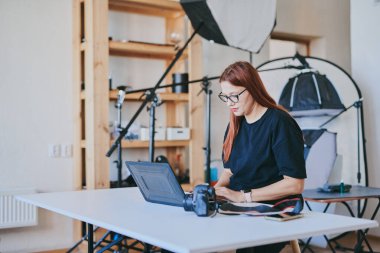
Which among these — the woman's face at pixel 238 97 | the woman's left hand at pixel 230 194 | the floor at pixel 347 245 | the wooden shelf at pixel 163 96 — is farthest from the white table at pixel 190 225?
the floor at pixel 347 245

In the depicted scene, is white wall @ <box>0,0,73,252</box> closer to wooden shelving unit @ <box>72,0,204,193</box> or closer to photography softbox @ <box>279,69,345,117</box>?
wooden shelving unit @ <box>72,0,204,193</box>

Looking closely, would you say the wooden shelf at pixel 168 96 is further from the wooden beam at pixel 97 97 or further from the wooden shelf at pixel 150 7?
the wooden shelf at pixel 150 7

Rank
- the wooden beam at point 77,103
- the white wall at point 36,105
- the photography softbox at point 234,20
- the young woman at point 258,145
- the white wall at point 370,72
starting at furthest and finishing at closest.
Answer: the white wall at point 370,72, the wooden beam at point 77,103, the white wall at point 36,105, the photography softbox at point 234,20, the young woman at point 258,145

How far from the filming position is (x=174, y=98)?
4305mm

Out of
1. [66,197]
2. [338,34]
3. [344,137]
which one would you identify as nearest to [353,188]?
[344,137]

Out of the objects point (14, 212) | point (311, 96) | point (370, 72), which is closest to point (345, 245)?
point (311, 96)

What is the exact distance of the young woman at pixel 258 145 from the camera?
81.5 inches

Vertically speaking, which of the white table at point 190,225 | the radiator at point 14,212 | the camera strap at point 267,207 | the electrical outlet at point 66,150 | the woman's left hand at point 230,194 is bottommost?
the radiator at point 14,212

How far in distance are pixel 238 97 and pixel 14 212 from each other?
2429 millimetres

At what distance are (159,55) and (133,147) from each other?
0.87 m

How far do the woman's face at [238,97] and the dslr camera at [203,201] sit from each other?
452 mm

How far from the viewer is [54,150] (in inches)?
165

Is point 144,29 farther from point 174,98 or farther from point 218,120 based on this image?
point 218,120

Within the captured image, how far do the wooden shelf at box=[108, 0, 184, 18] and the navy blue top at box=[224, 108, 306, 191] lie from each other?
7.29 feet
